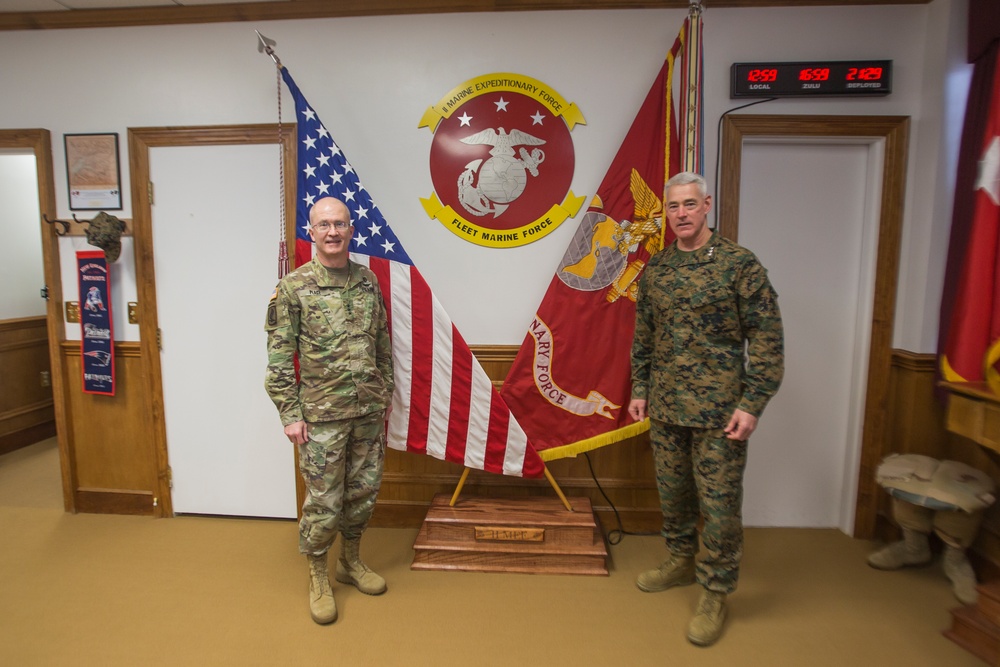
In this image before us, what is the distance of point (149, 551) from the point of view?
2.49m

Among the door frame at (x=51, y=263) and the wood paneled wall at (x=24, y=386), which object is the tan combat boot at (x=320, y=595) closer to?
the door frame at (x=51, y=263)

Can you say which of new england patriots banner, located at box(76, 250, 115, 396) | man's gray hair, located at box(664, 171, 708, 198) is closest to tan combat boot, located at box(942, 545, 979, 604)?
man's gray hair, located at box(664, 171, 708, 198)

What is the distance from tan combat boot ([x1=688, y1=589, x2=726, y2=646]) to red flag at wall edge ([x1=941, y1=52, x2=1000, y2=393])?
1179mm

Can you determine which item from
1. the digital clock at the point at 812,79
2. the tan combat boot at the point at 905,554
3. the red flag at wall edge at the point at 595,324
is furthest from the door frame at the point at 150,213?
the tan combat boot at the point at 905,554

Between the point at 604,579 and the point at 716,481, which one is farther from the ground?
the point at 716,481

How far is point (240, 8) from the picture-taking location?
2506 mm

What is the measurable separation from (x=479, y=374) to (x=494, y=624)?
98 cm

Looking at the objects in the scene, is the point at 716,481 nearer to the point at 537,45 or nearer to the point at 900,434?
the point at 900,434

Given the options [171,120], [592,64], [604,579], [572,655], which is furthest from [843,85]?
[171,120]

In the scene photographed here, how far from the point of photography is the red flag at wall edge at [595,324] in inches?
90.8

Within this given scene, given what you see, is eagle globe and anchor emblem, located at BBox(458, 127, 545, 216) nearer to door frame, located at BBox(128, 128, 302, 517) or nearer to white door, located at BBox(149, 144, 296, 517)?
door frame, located at BBox(128, 128, 302, 517)

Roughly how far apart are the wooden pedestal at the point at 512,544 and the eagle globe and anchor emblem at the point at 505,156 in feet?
4.23

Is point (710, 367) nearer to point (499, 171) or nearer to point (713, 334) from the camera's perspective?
point (713, 334)

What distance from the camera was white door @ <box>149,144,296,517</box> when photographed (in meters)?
2.65
